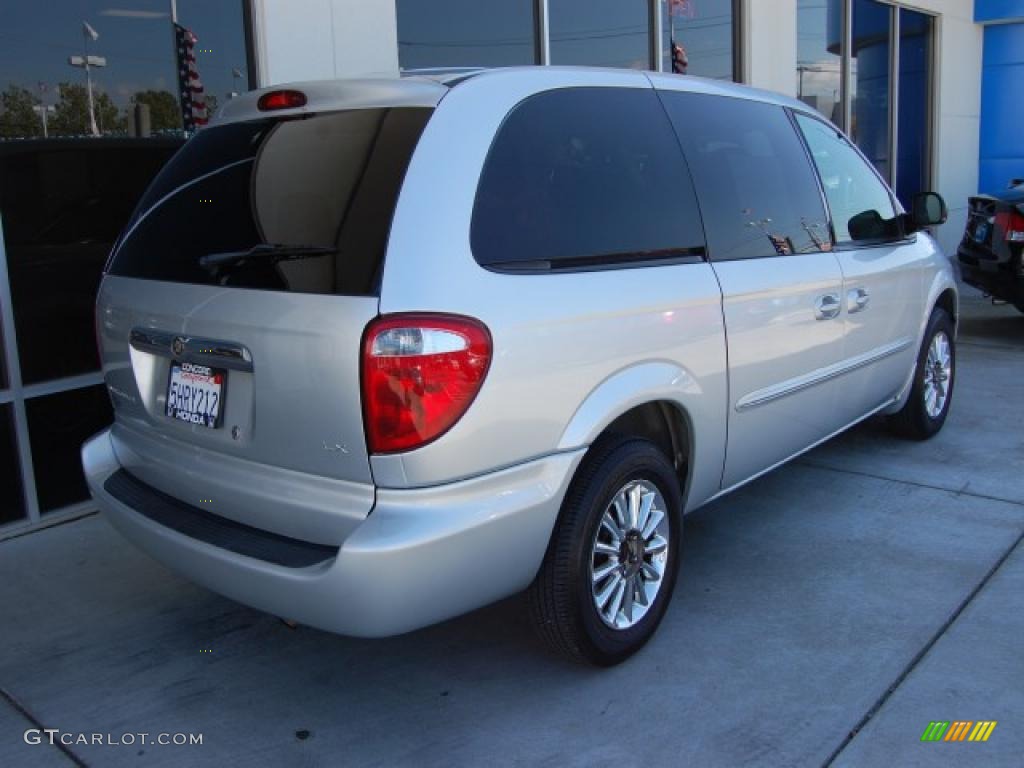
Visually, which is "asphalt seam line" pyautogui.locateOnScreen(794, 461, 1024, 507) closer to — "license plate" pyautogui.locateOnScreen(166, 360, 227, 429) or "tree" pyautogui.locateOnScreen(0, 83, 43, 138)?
"license plate" pyautogui.locateOnScreen(166, 360, 227, 429)

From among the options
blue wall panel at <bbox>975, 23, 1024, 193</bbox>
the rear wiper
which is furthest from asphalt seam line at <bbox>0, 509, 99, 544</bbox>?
blue wall panel at <bbox>975, 23, 1024, 193</bbox>

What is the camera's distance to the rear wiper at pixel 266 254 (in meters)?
2.68

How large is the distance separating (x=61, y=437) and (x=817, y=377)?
11.4ft

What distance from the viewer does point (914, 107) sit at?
41.4 ft

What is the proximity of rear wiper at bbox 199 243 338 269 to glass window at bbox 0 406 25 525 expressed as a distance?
2.28 metres

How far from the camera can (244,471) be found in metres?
2.80

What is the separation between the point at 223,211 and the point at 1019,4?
1278cm

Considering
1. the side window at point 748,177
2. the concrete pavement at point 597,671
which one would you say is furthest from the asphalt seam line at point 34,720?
the side window at point 748,177

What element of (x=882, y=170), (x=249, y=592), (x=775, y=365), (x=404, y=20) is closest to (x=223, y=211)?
(x=249, y=592)

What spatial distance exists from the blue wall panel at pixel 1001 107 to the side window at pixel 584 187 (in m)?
11.7

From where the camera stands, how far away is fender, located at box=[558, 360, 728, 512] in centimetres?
293

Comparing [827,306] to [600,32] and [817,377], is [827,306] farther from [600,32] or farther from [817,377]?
[600,32]

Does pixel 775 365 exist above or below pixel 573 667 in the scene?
above

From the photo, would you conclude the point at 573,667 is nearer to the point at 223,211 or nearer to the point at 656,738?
the point at 656,738
